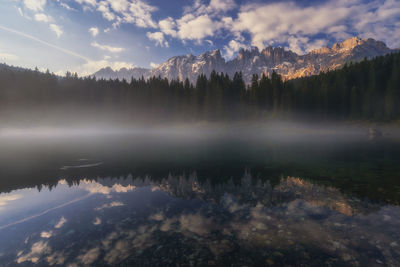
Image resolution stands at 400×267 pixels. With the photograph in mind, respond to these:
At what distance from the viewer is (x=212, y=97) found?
118 metres

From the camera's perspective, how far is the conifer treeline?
105 meters

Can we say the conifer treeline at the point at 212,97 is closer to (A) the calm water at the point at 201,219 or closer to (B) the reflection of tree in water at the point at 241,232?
(A) the calm water at the point at 201,219

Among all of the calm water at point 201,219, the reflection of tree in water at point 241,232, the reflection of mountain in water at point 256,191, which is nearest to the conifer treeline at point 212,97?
the reflection of mountain in water at point 256,191

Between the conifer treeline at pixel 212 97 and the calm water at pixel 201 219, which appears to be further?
the conifer treeline at pixel 212 97

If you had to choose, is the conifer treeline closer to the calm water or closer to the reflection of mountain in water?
the reflection of mountain in water

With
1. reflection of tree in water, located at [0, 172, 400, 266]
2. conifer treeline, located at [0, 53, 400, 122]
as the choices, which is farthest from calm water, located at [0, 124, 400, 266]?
conifer treeline, located at [0, 53, 400, 122]

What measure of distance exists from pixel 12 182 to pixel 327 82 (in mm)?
138592

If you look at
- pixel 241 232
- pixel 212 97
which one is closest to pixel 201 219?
pixel 241 232

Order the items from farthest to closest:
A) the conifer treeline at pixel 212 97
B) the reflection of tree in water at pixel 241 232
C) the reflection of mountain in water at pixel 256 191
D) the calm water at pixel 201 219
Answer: the conifer treeline at pixel 212 97 → the reflection of mountain in water at pixel 256 191 → the calm water at pixel 201 219 → the reflection of tree in water at pixel 241 232

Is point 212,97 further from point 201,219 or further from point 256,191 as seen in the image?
point 201,219

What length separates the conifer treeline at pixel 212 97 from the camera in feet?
345

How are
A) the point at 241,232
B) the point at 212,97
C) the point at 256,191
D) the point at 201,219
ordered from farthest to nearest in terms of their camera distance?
the point at 212,97
the point at 256,191
the point at 201,219
the point at 241,232

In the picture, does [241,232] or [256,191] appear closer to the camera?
[241,232]

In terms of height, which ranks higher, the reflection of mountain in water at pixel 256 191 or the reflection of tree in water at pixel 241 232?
the reflection of tree in water at pixel 241 232
